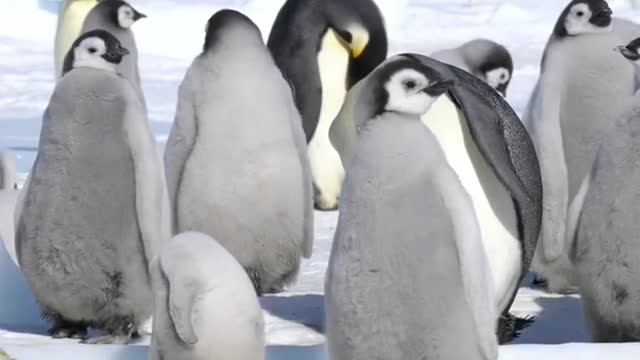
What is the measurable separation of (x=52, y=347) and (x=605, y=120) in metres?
2.08

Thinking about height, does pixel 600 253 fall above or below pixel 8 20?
above

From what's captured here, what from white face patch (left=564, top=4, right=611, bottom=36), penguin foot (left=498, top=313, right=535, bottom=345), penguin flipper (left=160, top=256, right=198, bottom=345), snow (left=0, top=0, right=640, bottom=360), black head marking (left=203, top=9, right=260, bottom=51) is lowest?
snow (left=0, top=0, right=640, bottom=360)

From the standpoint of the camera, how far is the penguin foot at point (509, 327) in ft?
13.6

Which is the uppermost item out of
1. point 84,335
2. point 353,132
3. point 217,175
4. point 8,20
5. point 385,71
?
point 385,71

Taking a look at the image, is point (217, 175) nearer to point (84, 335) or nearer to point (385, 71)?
point (84, 335)

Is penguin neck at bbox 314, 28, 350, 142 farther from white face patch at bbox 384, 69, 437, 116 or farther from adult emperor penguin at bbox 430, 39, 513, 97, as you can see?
white face patch at bbox 384, 69, 437, 116

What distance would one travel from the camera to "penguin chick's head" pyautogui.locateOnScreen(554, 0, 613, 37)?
17.2ft

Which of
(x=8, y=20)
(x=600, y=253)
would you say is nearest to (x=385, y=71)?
(x=600, y=253)

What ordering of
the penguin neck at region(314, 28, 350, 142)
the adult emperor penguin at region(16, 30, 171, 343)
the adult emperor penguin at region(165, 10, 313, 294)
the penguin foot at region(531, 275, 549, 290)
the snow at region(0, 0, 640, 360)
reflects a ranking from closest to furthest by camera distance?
the snow at region(0, 0, 640, 360) → the adult emperor penguin at region(16, 30, 171, 343) → the adult emperor penguin at region(165, 10, 313, 294) → the penguin foot at region(531, 275, 549, 290) → the penguin neck at region(314, 28, 350, 142)

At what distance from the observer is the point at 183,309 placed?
3287 millimetres

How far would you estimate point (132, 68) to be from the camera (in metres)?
6.06

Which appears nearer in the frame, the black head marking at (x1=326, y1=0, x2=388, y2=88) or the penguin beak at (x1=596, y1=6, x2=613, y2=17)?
the penguin beak at (x1=596, y1=6, x2=613, y2=17)

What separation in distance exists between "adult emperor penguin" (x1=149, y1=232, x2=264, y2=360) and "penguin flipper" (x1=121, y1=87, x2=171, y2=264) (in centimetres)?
87

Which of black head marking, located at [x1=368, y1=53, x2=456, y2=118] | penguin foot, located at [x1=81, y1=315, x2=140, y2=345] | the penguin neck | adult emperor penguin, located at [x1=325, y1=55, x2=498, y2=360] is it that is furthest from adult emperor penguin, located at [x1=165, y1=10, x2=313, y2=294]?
the penguin neck
